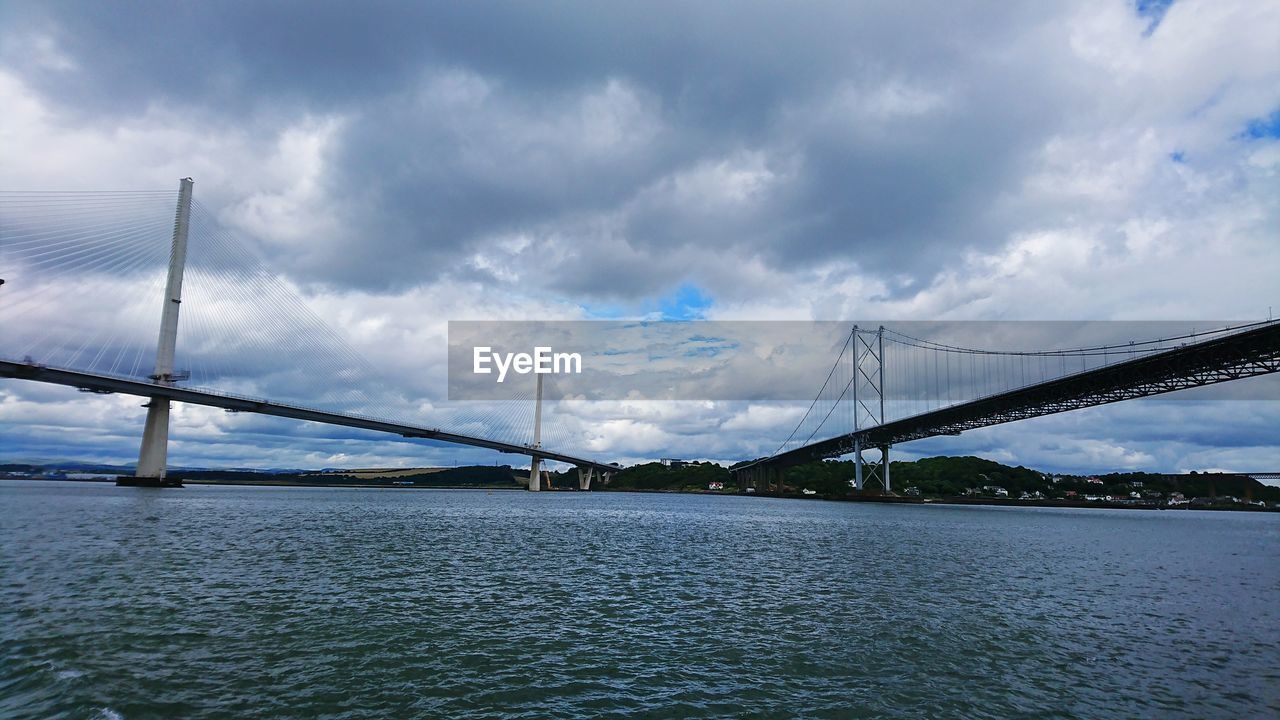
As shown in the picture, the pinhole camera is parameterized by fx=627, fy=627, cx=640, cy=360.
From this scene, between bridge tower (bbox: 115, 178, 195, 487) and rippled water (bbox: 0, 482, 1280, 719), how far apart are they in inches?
2337

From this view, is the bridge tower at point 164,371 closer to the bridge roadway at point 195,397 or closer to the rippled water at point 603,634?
the bridge roadway at point 195,397

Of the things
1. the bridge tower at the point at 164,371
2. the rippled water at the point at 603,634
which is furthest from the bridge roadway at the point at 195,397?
the rippled water at the point at 603,634

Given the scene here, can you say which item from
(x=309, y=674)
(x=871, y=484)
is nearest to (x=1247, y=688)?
(x=309, y=674)

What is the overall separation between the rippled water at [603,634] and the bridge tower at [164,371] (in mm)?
59356

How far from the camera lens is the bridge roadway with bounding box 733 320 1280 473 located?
53500 millimetres

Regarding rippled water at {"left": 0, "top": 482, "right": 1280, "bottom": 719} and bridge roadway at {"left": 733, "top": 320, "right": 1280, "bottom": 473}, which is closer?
rippled water at {"left": 0, "top": 482, "right": 1280, "bottom": 719}

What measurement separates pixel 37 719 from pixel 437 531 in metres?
32.0

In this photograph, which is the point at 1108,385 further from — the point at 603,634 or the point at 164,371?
the point at 164,371

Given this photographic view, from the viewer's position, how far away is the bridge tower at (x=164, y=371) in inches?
3123

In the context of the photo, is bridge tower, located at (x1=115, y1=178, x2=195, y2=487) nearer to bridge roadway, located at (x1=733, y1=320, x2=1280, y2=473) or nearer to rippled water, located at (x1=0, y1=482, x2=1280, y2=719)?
rippled water, located at (x1=0, y1=482, x2=1280, y2=719)

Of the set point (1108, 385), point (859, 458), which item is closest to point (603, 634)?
point (1108, 385)

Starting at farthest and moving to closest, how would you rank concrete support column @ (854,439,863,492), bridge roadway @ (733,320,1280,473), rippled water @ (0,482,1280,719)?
concrete support column @ (854,439,863,492) < bridge roadway @ (733,320,1280,473) < rippled water @ (0,482,1280,719)

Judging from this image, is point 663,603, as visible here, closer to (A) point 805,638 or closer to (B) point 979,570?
(A) point 805,638

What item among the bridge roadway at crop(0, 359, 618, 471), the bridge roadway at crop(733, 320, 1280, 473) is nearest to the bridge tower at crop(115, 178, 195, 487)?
the bridge roadway at crop(0, 359, 618, 471)
